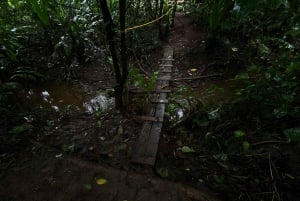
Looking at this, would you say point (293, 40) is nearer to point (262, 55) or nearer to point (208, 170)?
point (262, 55)

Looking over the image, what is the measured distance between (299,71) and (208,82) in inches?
50.5

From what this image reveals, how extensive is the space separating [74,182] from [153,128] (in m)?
0.93

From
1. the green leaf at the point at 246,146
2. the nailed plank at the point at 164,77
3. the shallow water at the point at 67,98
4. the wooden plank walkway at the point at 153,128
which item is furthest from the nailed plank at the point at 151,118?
the nailed plank at the point at 164,77

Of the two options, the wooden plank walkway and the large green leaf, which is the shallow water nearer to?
the wooden plank walkway

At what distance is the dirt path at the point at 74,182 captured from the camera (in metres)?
1.67

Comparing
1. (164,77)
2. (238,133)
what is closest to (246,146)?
(238,133)

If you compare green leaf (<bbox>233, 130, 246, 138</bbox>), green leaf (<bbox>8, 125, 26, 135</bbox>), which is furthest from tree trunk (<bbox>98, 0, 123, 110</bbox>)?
green leaf (<bbox>233, 130, 246, 138</bbox>)

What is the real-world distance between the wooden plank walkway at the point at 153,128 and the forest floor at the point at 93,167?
0.21ft

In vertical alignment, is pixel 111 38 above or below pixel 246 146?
above

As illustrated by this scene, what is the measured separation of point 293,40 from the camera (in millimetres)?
3479

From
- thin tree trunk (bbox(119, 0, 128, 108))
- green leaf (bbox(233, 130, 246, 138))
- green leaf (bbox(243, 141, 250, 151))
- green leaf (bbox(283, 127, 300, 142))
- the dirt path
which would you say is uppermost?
thin tree trunk (bbox(119, 0, 128, 108))

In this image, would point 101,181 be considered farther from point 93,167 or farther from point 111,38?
point 111,38

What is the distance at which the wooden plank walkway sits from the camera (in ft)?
6.54

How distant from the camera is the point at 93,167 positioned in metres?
1.92
